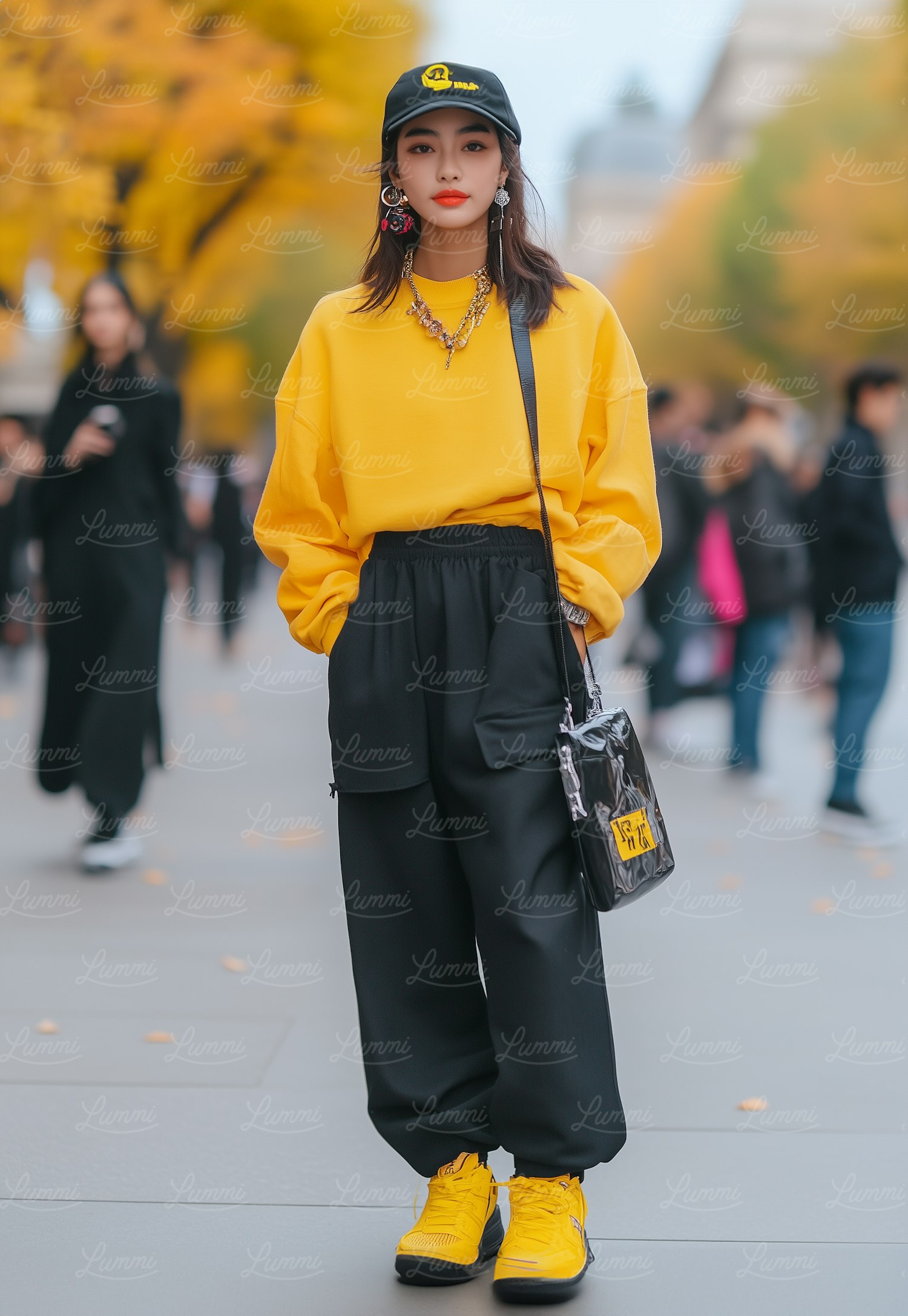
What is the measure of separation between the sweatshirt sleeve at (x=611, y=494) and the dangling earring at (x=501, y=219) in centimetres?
20

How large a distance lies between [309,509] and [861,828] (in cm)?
439

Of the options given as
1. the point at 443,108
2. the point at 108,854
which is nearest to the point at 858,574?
the point at 108,854

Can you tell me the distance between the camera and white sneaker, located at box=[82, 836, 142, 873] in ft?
20.4

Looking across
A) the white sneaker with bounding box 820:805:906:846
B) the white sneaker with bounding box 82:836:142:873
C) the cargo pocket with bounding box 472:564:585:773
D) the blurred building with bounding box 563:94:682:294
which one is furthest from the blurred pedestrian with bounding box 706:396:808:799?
the blurred building with bounding box 563:94:682:294

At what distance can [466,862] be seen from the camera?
2.99 m

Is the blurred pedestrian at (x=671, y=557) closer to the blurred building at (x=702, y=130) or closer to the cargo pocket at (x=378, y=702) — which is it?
the blurred building at (x=702, y=130)

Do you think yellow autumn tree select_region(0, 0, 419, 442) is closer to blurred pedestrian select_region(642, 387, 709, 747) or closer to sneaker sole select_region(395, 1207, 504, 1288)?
blurred pedestrian select_region(642, 387, 709, 747)

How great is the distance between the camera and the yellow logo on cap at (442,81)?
2898 millimetres

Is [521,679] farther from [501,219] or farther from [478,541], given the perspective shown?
[501,219]

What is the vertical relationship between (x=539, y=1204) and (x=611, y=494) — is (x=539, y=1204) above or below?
below

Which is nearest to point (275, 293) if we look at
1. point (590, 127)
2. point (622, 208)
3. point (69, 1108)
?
point (69, 1108)

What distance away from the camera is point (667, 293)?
62188 mm

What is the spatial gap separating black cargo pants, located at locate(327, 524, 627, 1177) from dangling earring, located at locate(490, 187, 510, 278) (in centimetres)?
49

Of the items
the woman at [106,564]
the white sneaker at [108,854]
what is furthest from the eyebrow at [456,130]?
the white sneaker at [108,854]
